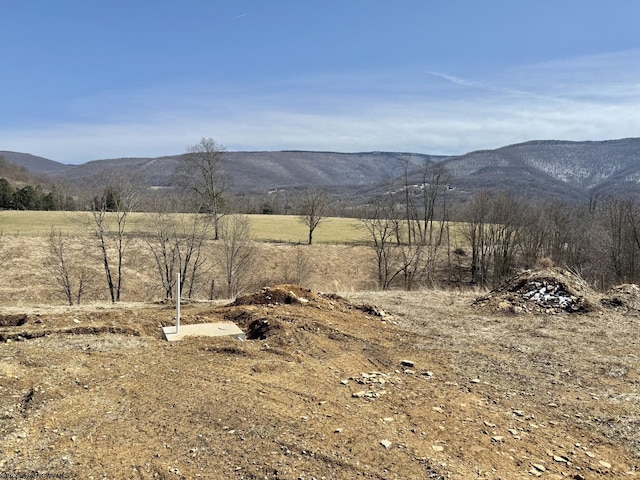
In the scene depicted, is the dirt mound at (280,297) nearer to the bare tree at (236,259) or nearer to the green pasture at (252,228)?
the bare tree at (236,259)

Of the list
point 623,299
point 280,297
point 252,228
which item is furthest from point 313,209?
point 280,297

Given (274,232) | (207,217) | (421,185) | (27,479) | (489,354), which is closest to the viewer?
(27,479)

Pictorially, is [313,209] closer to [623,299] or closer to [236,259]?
[236,259]

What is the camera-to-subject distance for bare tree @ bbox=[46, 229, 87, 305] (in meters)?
25.9

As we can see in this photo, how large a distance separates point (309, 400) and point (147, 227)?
115ft

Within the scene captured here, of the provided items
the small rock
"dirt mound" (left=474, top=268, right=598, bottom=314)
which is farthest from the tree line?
the small rock

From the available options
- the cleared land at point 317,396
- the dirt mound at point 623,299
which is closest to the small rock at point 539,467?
the cleared land at point 317,396

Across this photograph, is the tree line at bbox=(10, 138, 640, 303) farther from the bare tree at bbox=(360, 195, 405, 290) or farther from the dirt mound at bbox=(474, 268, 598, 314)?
the dirt mound at bbox=(474, 268, 598, 314)

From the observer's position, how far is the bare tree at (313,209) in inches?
1820

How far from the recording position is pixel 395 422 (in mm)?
4855

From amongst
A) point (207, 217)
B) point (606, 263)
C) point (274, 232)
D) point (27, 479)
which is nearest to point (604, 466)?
point (27, 479)

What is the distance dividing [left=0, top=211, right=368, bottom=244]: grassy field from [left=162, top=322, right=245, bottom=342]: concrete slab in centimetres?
2784

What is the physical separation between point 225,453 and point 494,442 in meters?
2.61

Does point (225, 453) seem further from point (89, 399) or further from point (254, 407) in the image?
point (89, 399)
